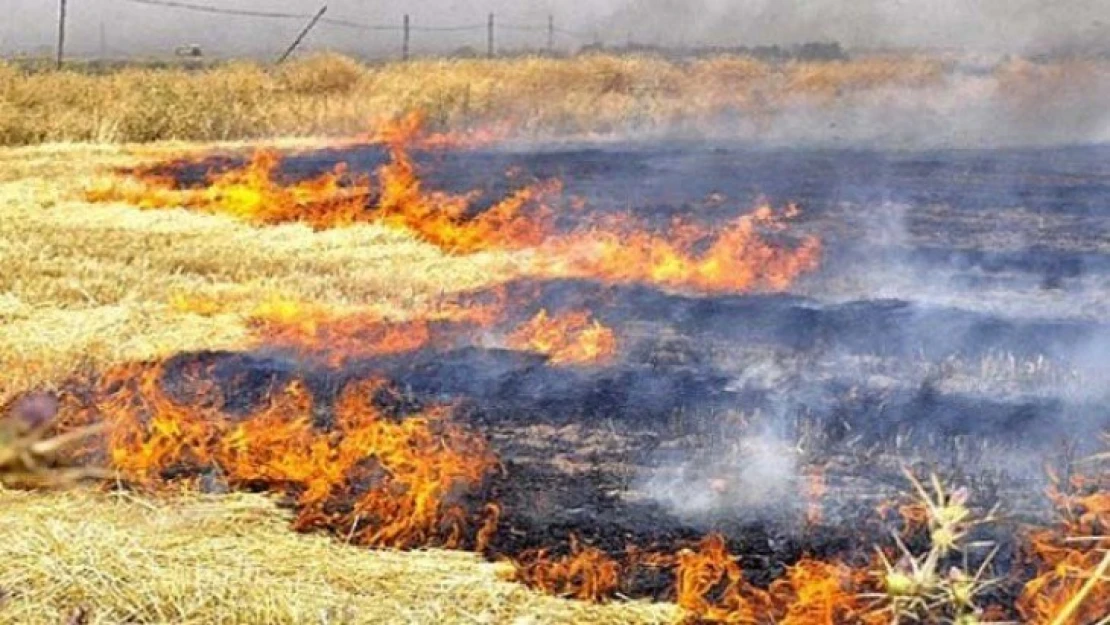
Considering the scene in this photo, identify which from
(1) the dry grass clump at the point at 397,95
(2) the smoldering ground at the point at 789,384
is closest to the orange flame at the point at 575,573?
(2) the smoldering ground at the point at 789,384

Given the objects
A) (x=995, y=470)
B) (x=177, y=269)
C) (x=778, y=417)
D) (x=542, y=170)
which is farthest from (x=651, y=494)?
(x=542, y=170)

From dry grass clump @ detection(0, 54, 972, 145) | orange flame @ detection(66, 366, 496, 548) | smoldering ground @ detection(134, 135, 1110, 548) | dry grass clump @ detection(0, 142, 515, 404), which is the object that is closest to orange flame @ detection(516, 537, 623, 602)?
smoldering ground @ detection(134, 135, 1110, 548)

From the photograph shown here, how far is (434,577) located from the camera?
5.01 metres

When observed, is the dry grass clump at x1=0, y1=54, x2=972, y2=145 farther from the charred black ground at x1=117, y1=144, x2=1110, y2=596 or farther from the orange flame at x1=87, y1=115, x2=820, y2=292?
the charred black ground at x1=117, y1=144, x2=1110, y2=596

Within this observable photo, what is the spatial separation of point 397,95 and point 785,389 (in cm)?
1904

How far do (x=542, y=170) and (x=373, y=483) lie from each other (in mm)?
12252

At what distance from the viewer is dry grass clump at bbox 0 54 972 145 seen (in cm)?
2070

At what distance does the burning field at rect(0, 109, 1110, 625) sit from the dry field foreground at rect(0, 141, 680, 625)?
0.23ft

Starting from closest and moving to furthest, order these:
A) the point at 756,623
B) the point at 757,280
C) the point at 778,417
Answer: the point at 756,623, the point at 778,417, the point at 757,280

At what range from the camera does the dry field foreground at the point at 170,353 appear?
15.2 feet

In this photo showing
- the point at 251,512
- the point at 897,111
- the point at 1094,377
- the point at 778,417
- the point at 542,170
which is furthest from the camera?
the point at 897,111

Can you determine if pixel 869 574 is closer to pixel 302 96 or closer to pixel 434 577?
pixel 434 577

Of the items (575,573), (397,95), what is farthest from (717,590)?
(397,95)

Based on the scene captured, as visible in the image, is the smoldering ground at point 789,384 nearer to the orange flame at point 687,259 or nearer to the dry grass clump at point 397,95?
the orange flame at point 687,259
